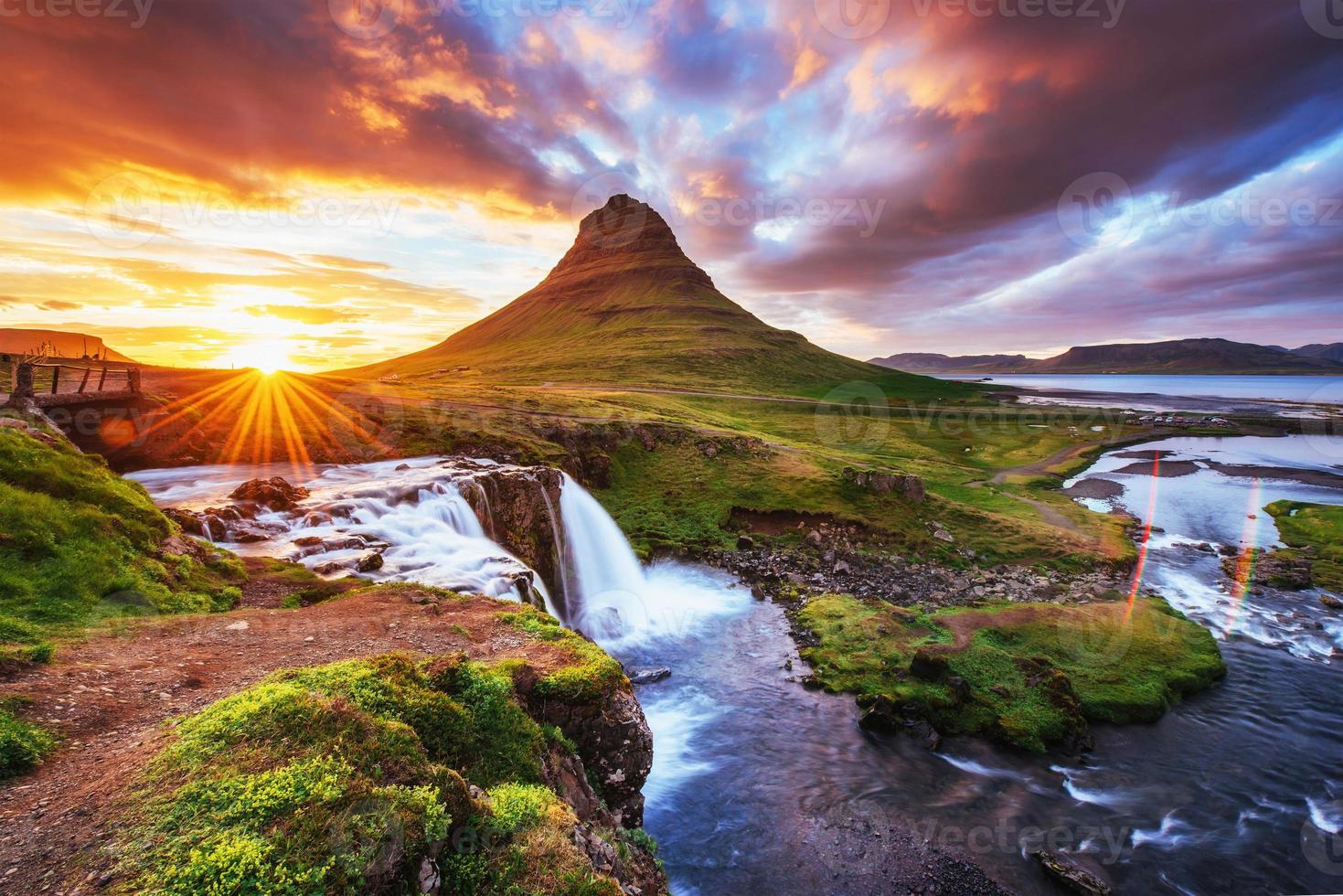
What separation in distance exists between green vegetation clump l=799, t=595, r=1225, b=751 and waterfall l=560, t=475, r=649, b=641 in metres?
9.71

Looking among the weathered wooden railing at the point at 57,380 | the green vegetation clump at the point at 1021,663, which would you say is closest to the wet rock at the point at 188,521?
the weathered wooden railing at the point at 57,380

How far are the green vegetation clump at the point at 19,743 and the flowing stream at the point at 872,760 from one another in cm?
1179

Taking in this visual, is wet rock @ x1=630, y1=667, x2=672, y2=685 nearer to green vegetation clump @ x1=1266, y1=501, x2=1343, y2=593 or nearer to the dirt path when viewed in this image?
the dirt path

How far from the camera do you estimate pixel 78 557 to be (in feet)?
43.7

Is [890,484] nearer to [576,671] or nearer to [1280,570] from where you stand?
[1280,570]

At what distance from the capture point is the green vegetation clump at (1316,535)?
33.7 meters

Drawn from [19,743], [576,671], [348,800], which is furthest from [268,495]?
[348,800]

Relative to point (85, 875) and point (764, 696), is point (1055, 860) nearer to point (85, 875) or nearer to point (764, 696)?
point (764, 696)

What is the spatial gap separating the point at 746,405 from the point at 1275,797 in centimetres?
8813

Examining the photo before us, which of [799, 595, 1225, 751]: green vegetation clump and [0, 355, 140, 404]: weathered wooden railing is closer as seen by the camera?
[799, 595, 1225, 751]: green vegetation clump

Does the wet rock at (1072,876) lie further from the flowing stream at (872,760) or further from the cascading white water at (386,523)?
the cascading white water at (386,523)

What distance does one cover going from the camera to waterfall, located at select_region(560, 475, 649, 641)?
2806 centimetres

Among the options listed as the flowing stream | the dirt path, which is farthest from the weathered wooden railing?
the dirt path

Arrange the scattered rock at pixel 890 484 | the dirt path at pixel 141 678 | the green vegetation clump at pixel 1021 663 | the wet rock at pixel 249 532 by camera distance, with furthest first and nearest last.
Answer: the scattered rock at pixel 890 484, the wet rock at pixel 249 532, the green vegetation clump at pixel 1021 663, the dirt path at pixel 141 678
